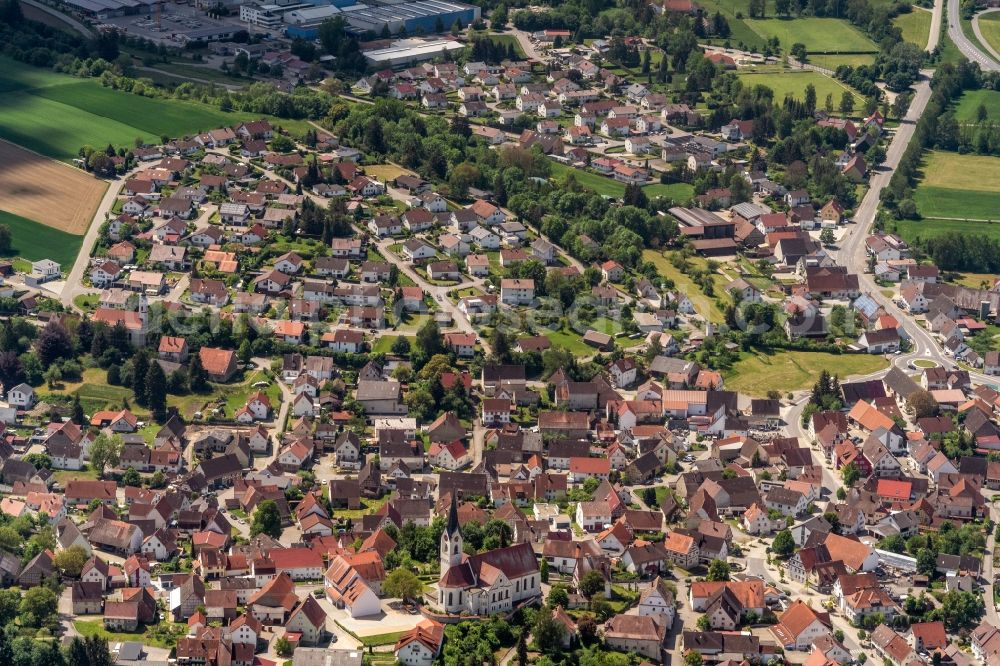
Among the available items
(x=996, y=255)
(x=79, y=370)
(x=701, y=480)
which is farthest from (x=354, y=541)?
(x=996, y=255)

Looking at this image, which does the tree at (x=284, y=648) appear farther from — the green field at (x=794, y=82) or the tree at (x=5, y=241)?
the green field at (x=794, y=82)

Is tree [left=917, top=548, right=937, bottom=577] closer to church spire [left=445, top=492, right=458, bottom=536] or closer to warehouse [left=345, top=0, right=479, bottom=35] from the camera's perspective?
church spire [left=445, top=492, right=458, bottom=536]

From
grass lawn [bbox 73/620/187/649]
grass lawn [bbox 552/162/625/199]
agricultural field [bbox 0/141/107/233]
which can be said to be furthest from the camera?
grass lawn [bbox 552/162/625/199]

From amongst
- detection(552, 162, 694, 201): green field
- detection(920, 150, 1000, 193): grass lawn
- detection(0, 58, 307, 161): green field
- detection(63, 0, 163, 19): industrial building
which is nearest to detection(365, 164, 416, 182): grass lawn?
detection(0, 58, 307, 161): green field

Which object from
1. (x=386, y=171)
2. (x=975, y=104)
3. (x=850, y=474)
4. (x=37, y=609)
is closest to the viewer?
(x=37, y=609)

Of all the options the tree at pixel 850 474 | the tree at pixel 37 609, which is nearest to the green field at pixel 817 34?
the tree at pixel 850 474

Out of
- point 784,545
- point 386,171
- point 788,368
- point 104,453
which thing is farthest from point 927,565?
point 386,171

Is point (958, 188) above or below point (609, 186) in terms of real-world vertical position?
below

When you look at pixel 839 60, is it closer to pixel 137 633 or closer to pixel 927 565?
pixel 927 565
